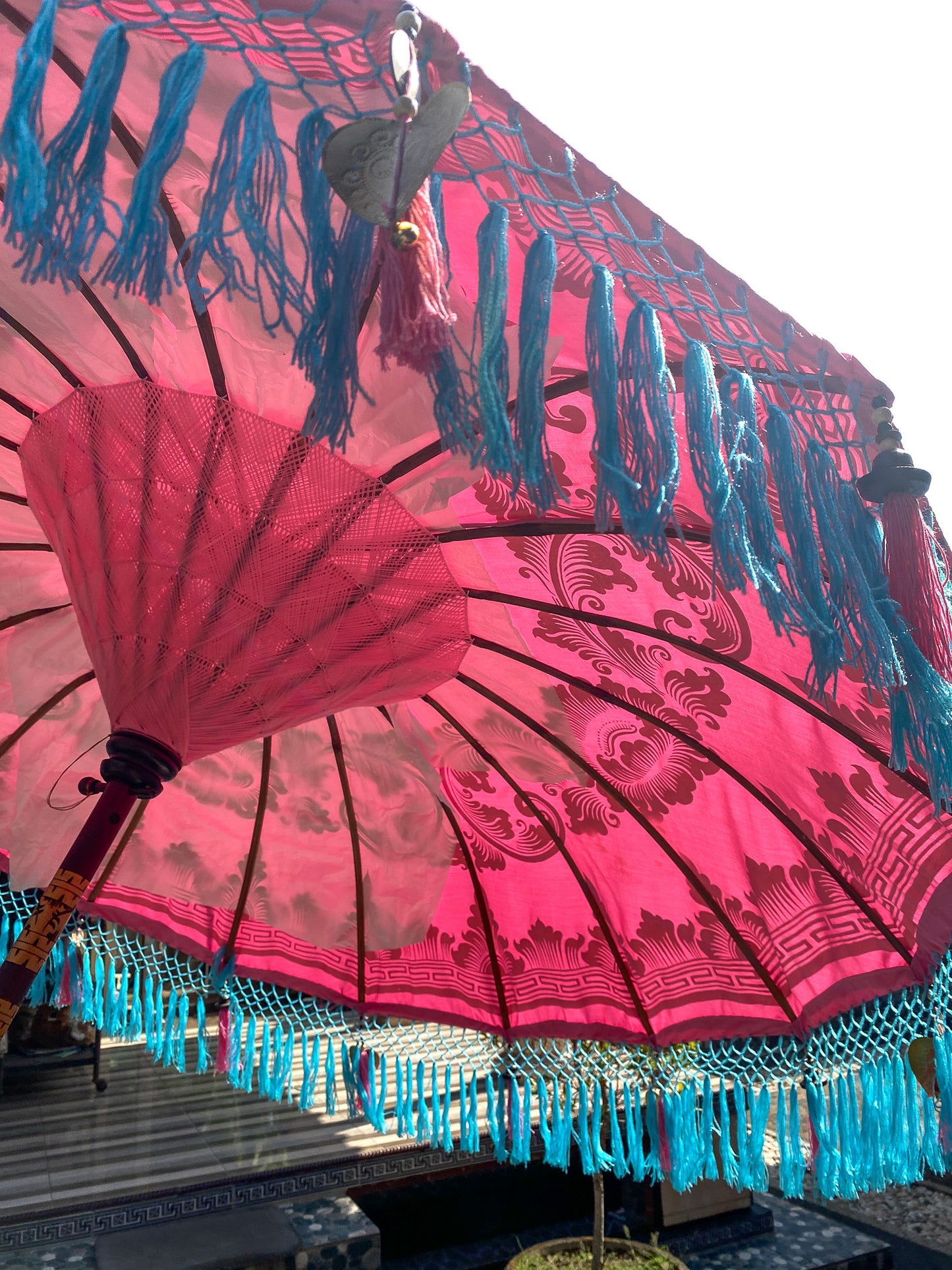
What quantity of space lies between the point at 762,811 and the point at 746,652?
0.32 metres

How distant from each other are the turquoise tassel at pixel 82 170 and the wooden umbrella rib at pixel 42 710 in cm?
101

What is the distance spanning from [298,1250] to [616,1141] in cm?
192

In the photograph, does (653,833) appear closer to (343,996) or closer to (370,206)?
(343,996)

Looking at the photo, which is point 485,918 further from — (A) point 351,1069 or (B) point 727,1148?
(B) point 727,1148

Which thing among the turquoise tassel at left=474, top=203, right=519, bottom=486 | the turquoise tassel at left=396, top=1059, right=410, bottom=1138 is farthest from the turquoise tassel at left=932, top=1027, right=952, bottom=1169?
the turquoise tassel at left=474, top=203, right=519, bottom=486

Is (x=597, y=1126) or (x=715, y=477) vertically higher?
(x=715, y=477)

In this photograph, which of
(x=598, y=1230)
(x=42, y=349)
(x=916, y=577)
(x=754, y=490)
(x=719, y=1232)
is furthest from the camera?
(x=719, y=1232)

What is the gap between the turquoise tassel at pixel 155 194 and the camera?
686 millimetres

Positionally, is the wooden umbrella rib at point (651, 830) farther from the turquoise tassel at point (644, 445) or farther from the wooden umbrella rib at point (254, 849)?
the turquoise tassel at point (644, 445)

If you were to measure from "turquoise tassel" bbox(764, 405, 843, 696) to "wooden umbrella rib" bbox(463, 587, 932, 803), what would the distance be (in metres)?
0.38

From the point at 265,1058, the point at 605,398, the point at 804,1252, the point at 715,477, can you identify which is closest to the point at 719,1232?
the point at 804,1252

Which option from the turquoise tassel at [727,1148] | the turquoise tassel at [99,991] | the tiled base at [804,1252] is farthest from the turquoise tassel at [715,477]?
the tiled base at [804,1252]

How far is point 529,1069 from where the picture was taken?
175cm

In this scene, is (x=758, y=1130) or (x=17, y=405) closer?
(x=17, y=405)
